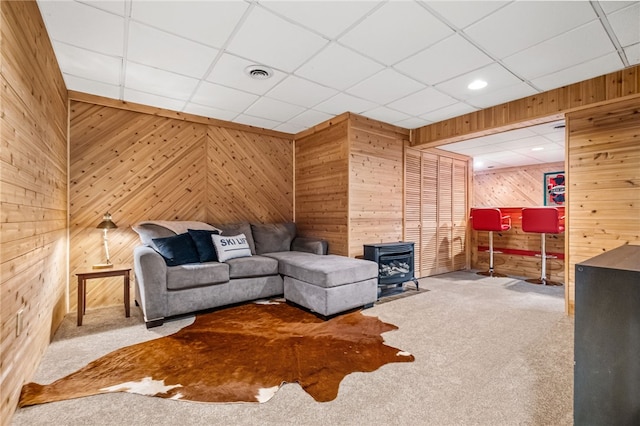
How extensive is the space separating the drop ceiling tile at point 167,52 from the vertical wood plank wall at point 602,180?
13.1 ft

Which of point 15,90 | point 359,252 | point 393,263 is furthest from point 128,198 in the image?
point 393,263

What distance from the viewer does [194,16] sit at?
2268 mm

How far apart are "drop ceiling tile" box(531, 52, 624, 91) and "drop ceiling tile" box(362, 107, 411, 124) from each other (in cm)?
163

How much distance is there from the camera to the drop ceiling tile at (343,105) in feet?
12.7

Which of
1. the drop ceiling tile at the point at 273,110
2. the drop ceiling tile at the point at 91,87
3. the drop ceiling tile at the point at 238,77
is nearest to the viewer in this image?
the drop ceiling tile at the point at 238,77

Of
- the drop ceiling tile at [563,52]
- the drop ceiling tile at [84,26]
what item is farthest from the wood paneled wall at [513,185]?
the drop ceiling tile at [84,26]

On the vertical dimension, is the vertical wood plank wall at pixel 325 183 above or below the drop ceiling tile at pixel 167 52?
below

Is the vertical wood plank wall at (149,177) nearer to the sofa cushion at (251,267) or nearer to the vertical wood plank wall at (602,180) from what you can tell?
the sofa cushion at (251,267)

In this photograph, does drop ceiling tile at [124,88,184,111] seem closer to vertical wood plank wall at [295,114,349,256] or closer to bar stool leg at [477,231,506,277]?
vertical wood plank wall at [295,114,349,256]

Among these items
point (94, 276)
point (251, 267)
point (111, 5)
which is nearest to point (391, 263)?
point (251, 267)

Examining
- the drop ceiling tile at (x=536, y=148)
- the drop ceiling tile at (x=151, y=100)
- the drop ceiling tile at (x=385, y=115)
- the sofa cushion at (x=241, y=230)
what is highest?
the drop ceiling tile at (x=385, y=115)

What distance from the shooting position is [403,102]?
3.99m

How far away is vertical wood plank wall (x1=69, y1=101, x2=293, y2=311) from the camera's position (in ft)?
12.2

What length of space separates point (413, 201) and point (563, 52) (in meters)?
2.90
